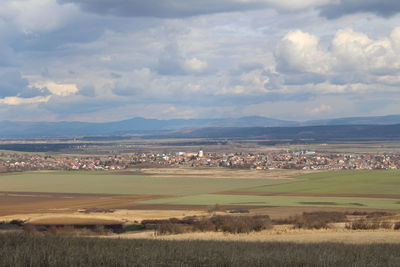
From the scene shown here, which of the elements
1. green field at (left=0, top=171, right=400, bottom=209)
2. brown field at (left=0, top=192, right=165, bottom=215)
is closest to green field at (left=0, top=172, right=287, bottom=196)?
green field at (left=0, top=171, right=400, bottom=209)

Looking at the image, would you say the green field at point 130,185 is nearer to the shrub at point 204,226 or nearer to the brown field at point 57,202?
the brown field at point 57,202

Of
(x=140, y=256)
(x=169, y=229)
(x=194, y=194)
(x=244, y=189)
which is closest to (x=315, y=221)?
(x=169, y=229)

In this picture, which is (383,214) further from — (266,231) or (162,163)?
(162,163)

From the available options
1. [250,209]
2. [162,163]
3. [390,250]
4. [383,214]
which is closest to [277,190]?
[250,209]

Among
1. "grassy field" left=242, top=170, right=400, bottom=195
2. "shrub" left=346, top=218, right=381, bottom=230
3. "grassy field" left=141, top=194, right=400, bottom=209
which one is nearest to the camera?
"shrub" left=346, top=218, right=381, bottom=230

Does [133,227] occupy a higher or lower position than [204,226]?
lower

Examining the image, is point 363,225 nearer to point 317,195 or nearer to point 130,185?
point 317,195

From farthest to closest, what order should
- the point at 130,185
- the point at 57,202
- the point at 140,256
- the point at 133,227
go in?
the point at 130,185 → the point at 57,202 → the point at 133,227 → the point at 140,256

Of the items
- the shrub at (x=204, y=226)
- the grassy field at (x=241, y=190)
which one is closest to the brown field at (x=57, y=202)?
the grassy field at (x=241, y=190)

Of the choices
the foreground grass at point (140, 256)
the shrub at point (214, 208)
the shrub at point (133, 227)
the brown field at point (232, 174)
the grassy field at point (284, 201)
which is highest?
the foreground grass at point (140, 256)

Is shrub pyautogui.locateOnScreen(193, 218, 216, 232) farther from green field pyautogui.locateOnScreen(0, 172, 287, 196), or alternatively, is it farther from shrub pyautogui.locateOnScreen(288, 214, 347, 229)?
green field pyautogui.locateOnScreen(0, 172, 287, 196)

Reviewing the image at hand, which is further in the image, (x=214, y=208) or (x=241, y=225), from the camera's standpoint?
(x=214, y=208)
